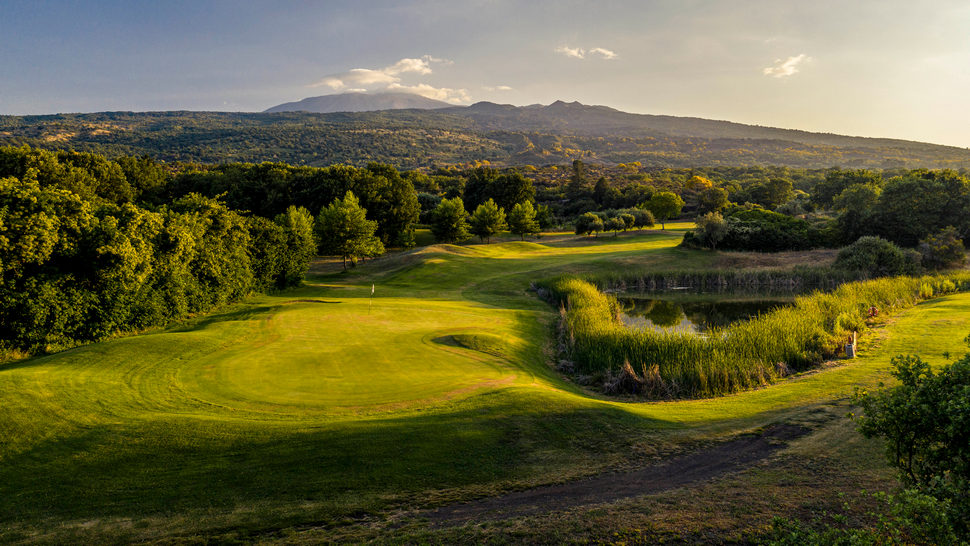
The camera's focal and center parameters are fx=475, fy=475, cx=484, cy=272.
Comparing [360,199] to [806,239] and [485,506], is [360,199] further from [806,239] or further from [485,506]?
[485,506]

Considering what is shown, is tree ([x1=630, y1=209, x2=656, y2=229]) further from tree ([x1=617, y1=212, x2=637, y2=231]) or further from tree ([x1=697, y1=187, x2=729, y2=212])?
tree ([x1=697, y1=187, x2=729, y2=212])

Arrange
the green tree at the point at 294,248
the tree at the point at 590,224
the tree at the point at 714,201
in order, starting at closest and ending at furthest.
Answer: the green tree at the point at 294,248 → the tree at the point at 590,224 → the tree at the point at 714,201

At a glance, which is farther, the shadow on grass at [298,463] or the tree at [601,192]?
the tree at [601,192]

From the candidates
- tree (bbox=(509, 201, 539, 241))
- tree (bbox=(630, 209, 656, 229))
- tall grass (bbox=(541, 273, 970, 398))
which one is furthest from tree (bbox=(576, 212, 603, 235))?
tall grass (bbox=(541, 273, 970, 398))

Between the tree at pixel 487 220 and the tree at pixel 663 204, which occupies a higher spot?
the tree at pixel 663 204

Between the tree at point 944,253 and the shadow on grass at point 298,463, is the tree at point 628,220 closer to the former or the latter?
the tree at point 944,253

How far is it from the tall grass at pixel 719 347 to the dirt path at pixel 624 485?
6997mm

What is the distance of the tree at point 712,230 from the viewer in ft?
180

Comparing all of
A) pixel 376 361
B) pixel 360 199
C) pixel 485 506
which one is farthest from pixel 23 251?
pixel 360 199

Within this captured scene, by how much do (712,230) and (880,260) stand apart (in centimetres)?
1571

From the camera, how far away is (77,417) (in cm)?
1274

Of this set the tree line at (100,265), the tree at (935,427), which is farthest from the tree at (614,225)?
the tree at (935,427)

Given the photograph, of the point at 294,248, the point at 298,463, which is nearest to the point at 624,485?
the point at 298,463

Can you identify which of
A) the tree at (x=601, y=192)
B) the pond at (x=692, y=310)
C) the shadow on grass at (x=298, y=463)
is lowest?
the pond at (x=692, y=310)
